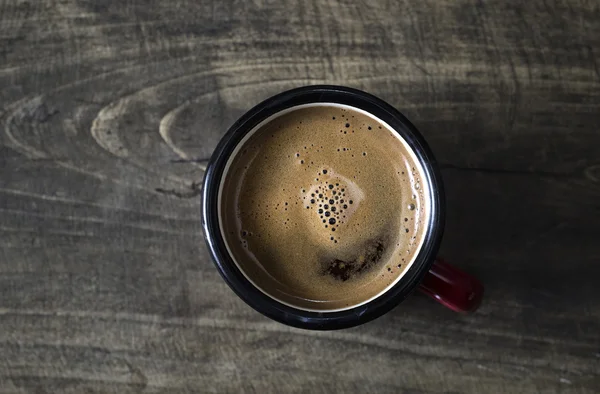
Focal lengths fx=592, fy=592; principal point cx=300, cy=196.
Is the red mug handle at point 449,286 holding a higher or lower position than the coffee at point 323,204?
lower

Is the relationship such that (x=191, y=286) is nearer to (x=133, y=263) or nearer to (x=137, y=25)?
(x=133, y=263)

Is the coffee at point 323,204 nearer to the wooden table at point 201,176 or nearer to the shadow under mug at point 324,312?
the shadow under mug at point 324,312

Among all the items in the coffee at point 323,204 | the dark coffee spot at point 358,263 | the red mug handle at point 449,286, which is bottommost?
the red mug handle at point 449,286

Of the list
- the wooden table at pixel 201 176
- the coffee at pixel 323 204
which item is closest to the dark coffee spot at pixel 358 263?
the coffee at pixel 323 204

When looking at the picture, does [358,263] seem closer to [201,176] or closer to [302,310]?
[302,310]

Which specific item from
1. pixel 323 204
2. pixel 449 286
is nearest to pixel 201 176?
pixel 323 204

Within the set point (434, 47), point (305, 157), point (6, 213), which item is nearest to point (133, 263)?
point (6, 213)

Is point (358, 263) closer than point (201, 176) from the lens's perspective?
Yes
